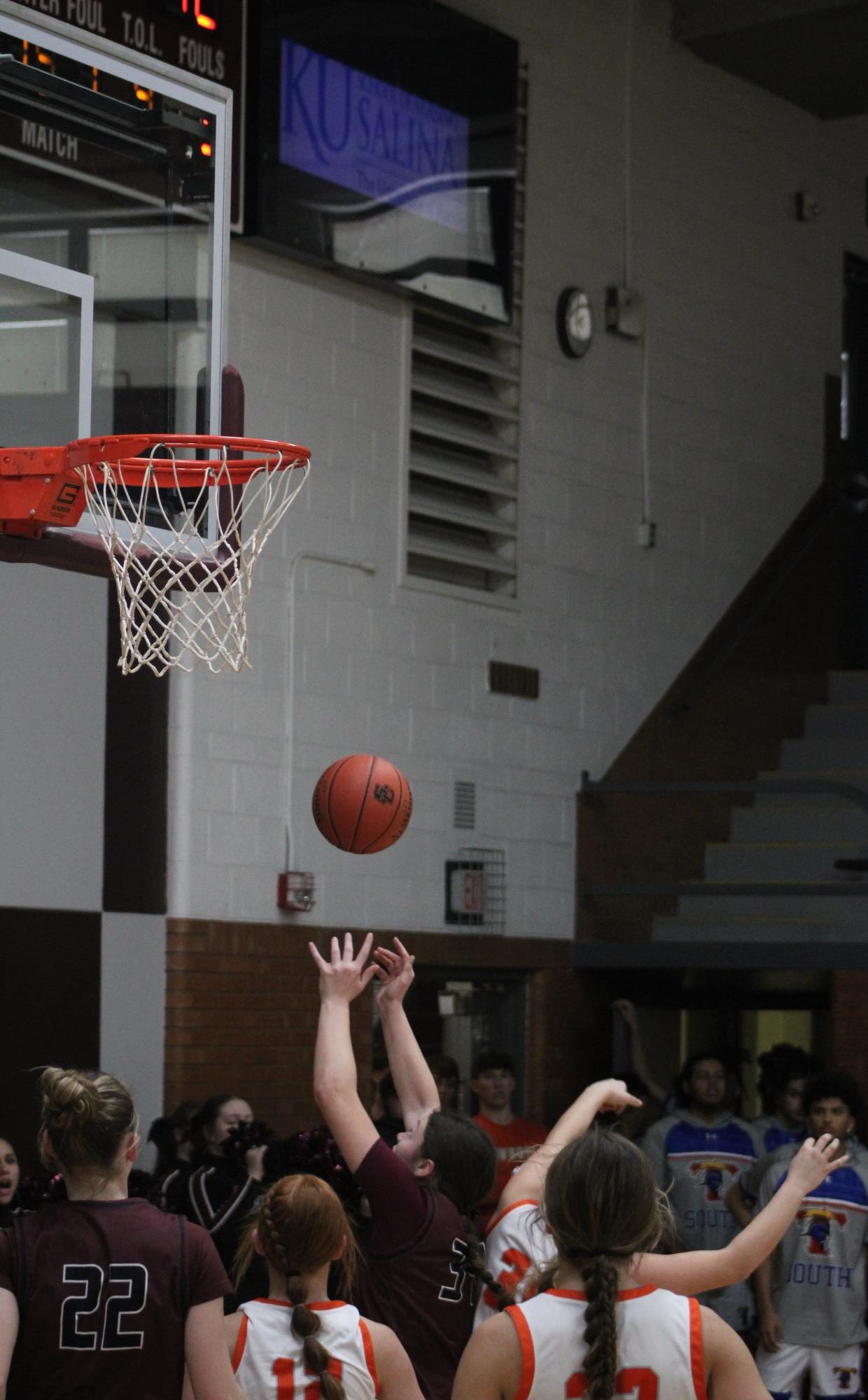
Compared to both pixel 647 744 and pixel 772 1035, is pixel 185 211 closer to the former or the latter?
pixel 647 744

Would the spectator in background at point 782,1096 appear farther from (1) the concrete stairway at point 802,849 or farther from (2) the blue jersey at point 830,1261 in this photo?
(1) the concrete stairway at point 802,849

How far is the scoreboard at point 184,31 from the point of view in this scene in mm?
8008

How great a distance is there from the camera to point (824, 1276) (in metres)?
7.51

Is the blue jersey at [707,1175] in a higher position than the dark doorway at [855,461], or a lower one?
lower

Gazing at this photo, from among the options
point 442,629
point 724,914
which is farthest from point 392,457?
point 724,914

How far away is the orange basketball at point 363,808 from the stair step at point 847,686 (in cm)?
662

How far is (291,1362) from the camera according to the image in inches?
133

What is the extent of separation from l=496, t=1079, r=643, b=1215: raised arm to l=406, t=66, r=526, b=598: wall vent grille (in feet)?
20.0

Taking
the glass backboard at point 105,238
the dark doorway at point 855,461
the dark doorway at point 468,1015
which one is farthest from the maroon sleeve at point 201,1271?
the dark doorway at point 855,461

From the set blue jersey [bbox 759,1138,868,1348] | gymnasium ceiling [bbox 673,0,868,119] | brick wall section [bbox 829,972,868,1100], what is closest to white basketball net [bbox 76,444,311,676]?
blue jersey [bbox 759,1138,868,1348]

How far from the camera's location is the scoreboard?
801 centimetres

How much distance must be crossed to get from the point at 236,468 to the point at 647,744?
6125mm

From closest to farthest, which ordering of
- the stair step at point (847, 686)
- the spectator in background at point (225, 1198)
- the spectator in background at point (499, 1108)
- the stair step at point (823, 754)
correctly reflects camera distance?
the spectator in background at point (225, 1198) → the spectator in background at point (499, 1108) → the stair step at point (823, 754) → the stair step at point (847, 686)

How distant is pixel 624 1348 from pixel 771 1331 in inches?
202
